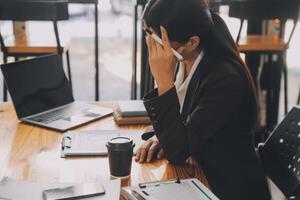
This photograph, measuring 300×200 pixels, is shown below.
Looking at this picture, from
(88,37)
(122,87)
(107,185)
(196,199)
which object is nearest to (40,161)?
(107,185)

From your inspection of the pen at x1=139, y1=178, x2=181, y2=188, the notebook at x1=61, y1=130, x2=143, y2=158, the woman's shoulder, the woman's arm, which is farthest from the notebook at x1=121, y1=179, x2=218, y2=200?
the woman's shoulder

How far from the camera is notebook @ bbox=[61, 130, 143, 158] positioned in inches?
55.1

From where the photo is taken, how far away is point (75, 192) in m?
1.09

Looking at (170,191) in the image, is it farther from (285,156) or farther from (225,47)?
(225,47)

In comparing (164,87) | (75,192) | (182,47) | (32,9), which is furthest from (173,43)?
(32,9)

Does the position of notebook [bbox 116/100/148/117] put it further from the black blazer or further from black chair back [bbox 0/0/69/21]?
black chair back [bbox 0/0/69/21]

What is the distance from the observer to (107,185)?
1.14m

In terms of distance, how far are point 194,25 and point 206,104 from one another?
0.25 metres

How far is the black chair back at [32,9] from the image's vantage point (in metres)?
2.53

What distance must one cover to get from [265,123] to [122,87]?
179cm

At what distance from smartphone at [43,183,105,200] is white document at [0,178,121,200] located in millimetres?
14

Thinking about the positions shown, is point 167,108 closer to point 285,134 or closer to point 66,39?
point 285,134

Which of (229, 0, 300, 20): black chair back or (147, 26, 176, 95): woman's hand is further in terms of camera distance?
(229, 0, 300, 20): black chair back

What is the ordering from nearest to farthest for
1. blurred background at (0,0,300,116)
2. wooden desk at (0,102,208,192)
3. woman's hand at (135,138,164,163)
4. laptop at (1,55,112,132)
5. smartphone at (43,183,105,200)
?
smartphone at (43,183,105,200)
wooden desk at (0,102,208,192)
woman's hand at (135,138,164,163)
laptop at (1,55,112,132)
blurred background at (0,0,300,116)
